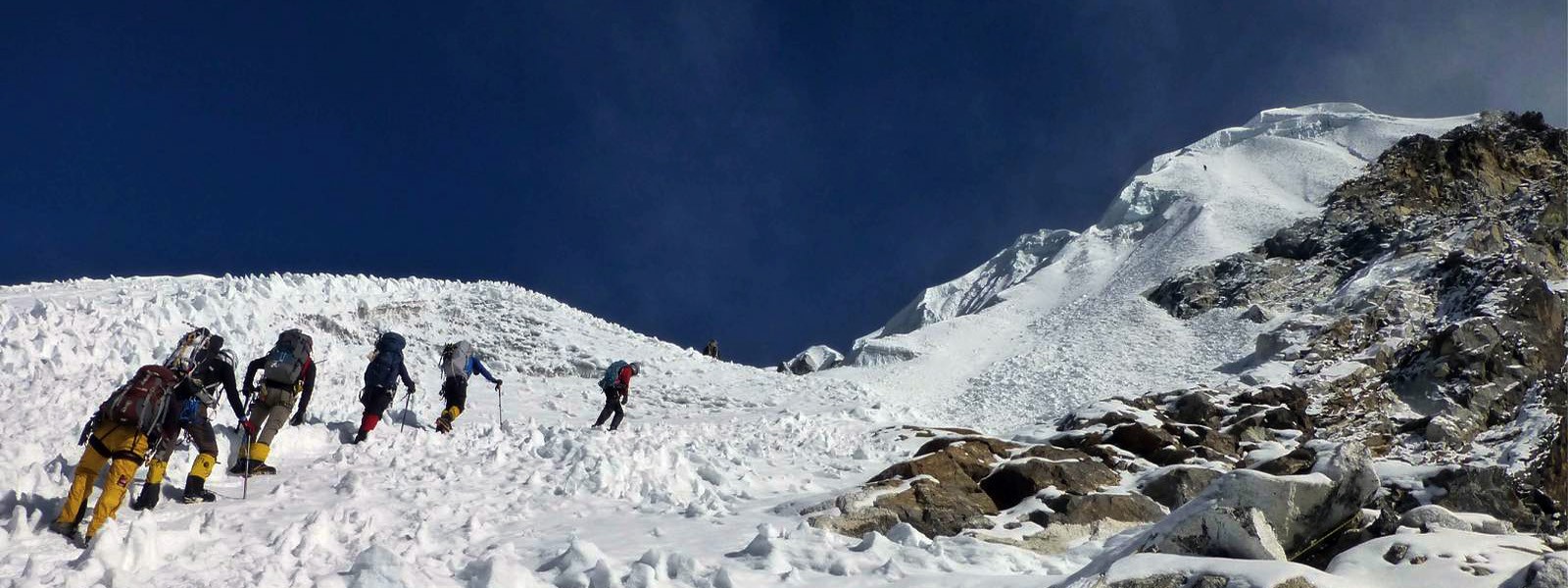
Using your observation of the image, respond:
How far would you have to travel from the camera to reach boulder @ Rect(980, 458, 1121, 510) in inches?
452

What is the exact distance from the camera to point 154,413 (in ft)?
28.4

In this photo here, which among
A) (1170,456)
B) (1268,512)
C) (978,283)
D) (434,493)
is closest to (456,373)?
(434,493)

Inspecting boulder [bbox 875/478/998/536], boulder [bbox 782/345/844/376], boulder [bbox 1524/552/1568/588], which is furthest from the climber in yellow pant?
boulder [bbox 782/345/844/376]

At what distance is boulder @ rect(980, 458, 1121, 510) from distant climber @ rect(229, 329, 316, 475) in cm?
841

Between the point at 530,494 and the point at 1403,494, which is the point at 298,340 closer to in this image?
the point at 530,494

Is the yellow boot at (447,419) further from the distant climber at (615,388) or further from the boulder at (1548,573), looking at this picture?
the boulder at (1548,573)

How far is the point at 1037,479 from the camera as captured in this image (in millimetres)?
11648

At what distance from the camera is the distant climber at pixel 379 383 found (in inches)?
544

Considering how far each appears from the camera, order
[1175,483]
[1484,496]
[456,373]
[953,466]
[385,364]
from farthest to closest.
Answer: [456,373] < [385,364] < [953,466] < [1175,483] < [1484,496]

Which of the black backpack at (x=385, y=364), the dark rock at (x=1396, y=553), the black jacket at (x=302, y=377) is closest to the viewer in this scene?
the dark rock at (x=1396, y=553)

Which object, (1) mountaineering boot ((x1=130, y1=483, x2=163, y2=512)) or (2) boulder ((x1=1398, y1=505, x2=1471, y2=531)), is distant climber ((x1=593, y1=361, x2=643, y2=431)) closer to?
(1) mountaineering boot ((x1=130, y1=483, x2=163, y2=512))

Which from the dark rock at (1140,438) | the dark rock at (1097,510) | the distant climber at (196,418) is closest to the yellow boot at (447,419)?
the distant climber at (196,418)

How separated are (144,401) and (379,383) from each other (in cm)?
552

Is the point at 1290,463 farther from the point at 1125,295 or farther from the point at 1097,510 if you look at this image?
the point at 1125,295
